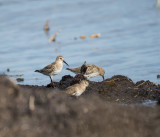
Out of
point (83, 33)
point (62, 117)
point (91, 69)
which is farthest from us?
point (83, 33)

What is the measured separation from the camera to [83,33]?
19.5m

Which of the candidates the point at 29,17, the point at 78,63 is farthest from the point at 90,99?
the point at 29,17

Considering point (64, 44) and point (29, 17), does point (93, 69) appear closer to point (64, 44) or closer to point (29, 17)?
point (64, 44)

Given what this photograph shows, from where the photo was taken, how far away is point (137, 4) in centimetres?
2473

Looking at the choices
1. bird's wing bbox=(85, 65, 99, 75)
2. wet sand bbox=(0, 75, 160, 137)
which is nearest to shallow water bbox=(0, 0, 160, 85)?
bird's wing bbox=(85, 65, 99, 75)

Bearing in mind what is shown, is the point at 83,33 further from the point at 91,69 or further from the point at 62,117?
the point at 62,117

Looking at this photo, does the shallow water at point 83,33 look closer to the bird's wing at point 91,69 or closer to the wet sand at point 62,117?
the bird's wing at point 91,69

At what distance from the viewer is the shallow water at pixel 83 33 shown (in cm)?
1438

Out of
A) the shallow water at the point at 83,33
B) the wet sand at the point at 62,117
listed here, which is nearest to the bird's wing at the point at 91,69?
the shallow water at the point at 83,33

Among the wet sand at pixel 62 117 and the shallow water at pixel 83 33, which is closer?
the wet sand at pixel 62 117

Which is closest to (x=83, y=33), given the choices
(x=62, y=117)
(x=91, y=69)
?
(x=91, y=69)

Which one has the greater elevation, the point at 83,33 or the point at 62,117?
the point at 83,33

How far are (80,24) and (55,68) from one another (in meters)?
9.99

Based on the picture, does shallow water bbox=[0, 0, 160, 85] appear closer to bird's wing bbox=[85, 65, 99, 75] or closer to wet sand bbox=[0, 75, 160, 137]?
Result: bird's wing bbox=[85, 65, 99, 75]
